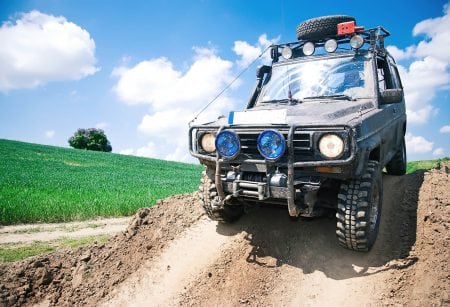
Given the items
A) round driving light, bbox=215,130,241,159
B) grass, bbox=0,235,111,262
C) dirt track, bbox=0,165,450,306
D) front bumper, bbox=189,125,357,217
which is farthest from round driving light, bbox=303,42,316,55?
grass, bbox=0,235,111,262

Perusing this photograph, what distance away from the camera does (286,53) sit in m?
6.39

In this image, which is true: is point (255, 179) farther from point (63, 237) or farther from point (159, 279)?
point (63, 237)

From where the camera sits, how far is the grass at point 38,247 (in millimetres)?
7199

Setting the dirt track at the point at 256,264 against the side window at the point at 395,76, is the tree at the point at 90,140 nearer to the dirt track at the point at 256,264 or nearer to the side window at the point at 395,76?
the dirt track at the point at 256,264

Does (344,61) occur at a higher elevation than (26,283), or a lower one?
higher

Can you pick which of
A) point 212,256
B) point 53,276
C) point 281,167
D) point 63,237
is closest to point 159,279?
point 212,256

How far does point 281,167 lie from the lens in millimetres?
4145

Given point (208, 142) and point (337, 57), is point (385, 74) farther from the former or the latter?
point (208, 142)

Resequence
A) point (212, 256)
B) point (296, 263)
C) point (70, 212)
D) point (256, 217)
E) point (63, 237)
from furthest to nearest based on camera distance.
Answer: point (70, 212)
point (63, 237)
point (256, 217)
point (212, 256)
point (296, 263)

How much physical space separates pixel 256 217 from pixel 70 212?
24.4 ft

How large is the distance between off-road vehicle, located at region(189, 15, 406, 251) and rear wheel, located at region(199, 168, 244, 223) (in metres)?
0.02

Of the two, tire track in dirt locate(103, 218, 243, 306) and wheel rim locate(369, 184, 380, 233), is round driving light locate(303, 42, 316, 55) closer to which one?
wheel rim locate(369, 184, 380, 233)

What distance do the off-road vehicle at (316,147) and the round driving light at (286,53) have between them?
0.57 metres

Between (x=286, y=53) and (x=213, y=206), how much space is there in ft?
10.1
